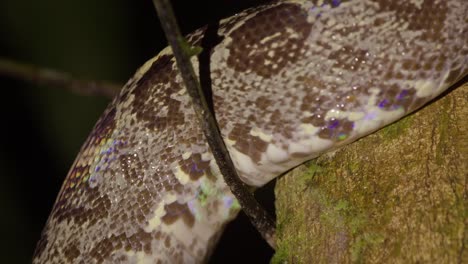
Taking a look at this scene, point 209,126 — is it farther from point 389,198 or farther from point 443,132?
point 443,132

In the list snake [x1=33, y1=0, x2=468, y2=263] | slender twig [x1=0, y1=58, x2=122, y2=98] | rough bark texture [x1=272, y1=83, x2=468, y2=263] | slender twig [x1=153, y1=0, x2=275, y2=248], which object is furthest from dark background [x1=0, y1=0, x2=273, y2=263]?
rough bark texture [x1=272, y1=83, x2=468, y2=263]

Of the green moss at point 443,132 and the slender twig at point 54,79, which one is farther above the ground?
the green moss at point 443,132

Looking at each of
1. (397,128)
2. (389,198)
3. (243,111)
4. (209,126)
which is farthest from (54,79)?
(389,198)

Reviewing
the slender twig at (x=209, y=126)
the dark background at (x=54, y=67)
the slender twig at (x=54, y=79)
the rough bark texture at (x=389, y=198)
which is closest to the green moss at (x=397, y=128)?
the rough bark texture at (x=389, y=198)

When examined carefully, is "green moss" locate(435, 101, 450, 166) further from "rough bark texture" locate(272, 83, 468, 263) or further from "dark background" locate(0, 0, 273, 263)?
"dark background" locate(0, 0, 273, 263)

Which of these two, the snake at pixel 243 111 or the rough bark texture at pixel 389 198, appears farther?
the snake at pixel 243 111

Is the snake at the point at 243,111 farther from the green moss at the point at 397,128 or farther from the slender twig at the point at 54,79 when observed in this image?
the slender twig at the point at 54,79
